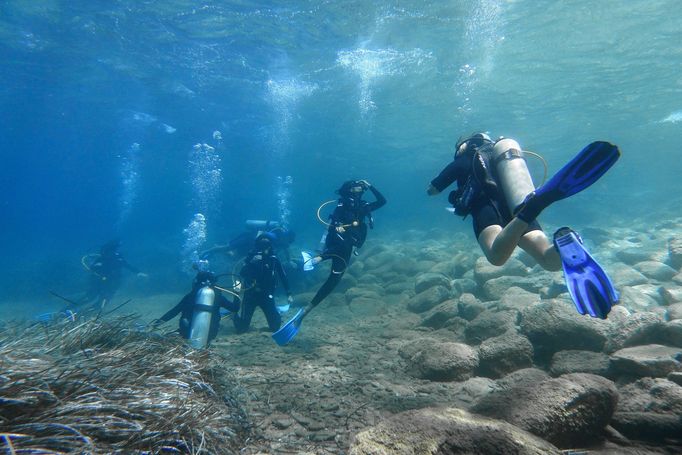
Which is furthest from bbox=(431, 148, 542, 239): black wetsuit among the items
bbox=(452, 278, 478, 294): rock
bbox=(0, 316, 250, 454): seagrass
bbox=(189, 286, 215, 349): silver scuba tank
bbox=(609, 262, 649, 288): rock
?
bbox=(609, 262, 649, 288): rock

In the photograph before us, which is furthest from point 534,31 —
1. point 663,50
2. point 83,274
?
point 83,274

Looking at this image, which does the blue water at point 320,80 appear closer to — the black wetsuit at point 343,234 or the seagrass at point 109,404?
the black wetsuit at point 343,234

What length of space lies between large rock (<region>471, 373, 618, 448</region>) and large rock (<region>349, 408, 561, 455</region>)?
1.08ft

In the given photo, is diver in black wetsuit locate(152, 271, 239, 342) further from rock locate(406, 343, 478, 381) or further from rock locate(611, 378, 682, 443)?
rock locate(611, 378, 682, 443)

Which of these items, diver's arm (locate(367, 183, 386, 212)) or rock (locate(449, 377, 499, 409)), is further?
diver's arm (locate(367, 183, 386, 212))

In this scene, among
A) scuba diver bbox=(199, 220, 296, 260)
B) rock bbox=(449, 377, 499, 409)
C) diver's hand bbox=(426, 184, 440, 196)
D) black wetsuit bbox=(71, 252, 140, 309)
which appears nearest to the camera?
rock bbox=(449, 377, 499, 409)

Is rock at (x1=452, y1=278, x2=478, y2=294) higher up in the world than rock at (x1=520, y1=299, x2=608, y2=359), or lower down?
higher up

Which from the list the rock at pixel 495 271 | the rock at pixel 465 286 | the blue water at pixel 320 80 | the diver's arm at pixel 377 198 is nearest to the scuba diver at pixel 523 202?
the diver's arm at pixel 377 198

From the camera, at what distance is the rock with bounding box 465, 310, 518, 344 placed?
17.7 ft

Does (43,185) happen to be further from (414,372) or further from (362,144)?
(414,372)

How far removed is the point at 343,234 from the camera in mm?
7738

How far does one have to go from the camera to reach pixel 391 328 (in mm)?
7422

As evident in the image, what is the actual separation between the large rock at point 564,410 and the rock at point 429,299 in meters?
5.97

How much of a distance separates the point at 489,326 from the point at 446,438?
12.8ft
